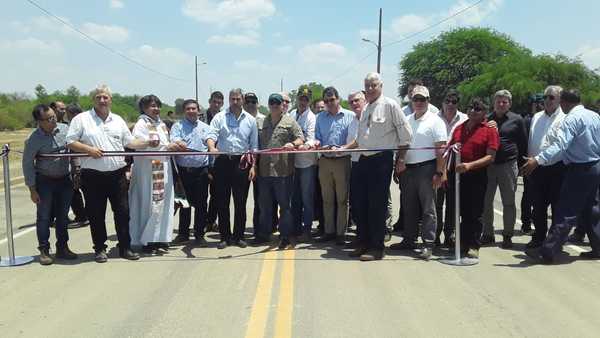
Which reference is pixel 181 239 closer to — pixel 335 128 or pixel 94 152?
pixel 94 152

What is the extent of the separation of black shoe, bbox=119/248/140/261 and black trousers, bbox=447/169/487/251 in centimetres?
404

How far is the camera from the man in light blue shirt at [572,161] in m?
6.05

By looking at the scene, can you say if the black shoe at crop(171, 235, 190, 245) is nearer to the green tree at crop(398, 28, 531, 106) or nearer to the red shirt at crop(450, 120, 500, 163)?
the red shirt at crop(450, 120, 500, 163)

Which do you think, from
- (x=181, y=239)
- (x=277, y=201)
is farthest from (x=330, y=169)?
(x=181, y=239)

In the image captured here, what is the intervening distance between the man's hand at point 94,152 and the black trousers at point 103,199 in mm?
297

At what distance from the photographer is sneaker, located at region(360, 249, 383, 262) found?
625 cm

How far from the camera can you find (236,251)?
6824 mm

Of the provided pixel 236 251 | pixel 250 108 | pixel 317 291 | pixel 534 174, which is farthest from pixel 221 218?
pixel 534 174

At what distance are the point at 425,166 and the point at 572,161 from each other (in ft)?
5.61

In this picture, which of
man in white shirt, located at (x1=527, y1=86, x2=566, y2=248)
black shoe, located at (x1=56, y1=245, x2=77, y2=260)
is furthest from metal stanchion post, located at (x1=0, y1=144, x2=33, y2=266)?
man in white shirt, located at (x1=527, y1=86, x2=566, y2=248)

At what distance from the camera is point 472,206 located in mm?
6328

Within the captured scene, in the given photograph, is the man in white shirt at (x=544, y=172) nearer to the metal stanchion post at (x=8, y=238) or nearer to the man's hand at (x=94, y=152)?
the man's hand at (x=94, y=152)

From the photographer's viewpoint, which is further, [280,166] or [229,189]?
[229,189]

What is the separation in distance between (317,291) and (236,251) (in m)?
2.04
